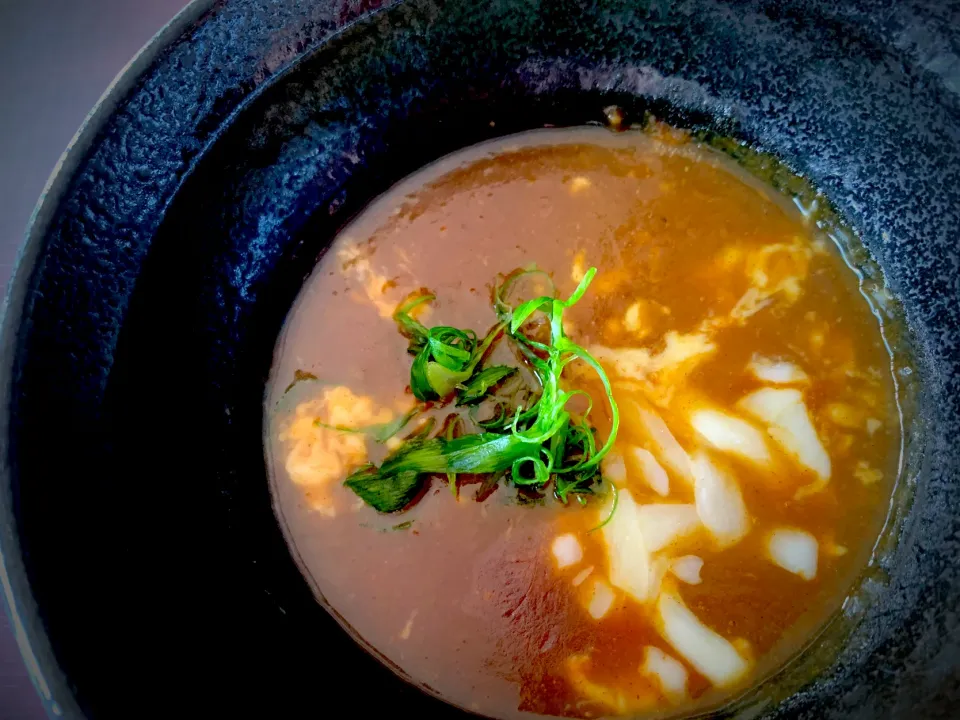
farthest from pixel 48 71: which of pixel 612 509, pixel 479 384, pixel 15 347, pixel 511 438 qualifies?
pixel 612 509

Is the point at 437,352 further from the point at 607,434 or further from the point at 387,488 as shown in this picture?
the point at 607,434

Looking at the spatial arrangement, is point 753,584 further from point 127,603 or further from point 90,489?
point 90,489

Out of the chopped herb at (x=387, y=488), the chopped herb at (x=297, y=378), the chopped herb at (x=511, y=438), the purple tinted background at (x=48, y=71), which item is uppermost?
the purple tinted background at (x=48, y=71)

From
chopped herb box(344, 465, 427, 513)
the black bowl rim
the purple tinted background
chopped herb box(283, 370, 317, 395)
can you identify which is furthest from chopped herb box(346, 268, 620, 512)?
the purple tinted background

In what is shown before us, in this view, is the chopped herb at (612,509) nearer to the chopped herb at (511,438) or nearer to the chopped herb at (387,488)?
the chopped herb at (511,438)

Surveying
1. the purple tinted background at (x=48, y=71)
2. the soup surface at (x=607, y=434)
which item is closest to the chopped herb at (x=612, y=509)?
the soup surface at (x=607, y=434)

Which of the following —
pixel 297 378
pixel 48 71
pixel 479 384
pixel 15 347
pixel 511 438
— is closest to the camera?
pixel 15 347

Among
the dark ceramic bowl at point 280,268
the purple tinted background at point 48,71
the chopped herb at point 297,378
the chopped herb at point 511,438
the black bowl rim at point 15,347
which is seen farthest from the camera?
the purple tinted background at point 48,71
